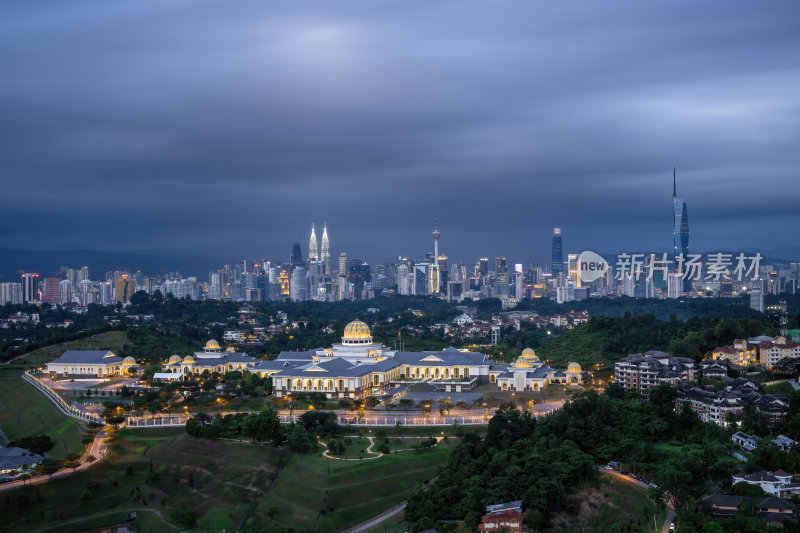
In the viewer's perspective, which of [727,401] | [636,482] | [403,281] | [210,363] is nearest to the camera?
[636,482]

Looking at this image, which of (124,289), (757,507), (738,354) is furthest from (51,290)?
(757,507)

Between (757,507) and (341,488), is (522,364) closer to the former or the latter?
(341,488)

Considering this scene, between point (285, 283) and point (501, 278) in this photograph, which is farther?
point (285, 283)

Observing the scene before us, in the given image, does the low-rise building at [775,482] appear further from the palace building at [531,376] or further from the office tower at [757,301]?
the office tower at [757,301]

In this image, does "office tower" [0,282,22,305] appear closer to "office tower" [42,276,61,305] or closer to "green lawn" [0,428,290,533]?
"office tower" [42,276,61,305]

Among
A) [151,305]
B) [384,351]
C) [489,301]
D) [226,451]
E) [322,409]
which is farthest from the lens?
[489,301]

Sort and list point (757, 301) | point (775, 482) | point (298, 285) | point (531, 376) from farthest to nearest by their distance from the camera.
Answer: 1. point (298, 285)
2. point (757, 301)
3. point (531, 376)
4. point (775, 482)

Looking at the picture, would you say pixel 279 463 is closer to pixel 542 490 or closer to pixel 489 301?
pixel 542 490

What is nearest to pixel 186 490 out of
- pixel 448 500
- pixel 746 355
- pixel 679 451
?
pixel 448 500
